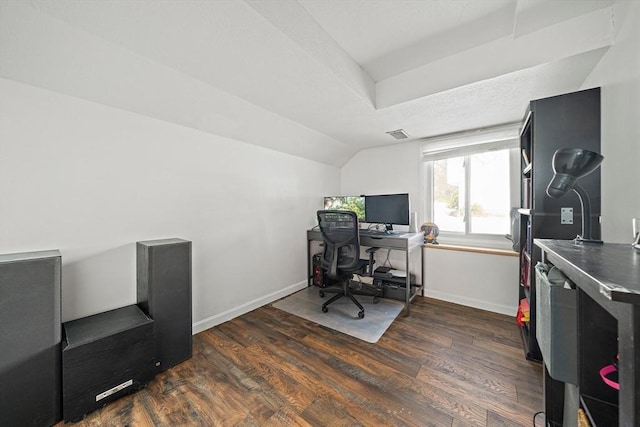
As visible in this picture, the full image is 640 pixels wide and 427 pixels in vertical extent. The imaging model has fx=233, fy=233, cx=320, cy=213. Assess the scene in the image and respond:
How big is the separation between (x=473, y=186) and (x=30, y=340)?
4.08m

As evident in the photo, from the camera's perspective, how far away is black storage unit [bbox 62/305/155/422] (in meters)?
1.32

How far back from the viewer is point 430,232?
320 cm

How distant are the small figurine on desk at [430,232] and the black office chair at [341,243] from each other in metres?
1.12

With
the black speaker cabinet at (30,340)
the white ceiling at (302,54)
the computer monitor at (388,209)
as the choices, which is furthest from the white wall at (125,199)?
the computer monitor at (388,209)

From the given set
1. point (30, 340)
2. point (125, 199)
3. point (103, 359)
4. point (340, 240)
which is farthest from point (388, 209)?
point (30, 340)

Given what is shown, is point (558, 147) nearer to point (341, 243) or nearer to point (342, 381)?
point (341, 243)

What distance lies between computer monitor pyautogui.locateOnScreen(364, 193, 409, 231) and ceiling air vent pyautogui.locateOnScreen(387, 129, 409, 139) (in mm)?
772

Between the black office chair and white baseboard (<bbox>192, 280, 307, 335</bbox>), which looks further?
the black office chair

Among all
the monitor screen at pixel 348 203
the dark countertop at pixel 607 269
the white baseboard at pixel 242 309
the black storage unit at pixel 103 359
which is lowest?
the white baseboard at pixel 242 309

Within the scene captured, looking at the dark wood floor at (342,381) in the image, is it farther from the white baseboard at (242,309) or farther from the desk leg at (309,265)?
the desk leg at (309,265)

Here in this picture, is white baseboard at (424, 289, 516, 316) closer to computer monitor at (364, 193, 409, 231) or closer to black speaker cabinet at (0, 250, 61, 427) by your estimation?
computer monitor at (364, 193, 409, 231)

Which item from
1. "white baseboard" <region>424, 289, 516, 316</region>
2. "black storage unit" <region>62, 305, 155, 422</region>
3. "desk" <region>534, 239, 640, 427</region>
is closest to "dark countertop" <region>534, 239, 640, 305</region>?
"desk" <region>534, 239, 640, 427</region>

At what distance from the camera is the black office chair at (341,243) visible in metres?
2.61

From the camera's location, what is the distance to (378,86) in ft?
7.27
